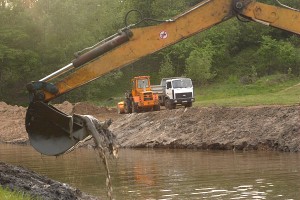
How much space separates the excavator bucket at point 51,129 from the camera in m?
12.1

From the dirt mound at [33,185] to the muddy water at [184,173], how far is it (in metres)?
1.29

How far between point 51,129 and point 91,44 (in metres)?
46.2

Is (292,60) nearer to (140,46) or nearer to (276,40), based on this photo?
(276,40)

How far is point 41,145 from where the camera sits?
1232 cm

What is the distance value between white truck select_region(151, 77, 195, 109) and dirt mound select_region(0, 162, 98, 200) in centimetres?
2366

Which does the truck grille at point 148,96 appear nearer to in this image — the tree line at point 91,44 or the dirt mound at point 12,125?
the dirt mound at point 12,125

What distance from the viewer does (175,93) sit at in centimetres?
3812

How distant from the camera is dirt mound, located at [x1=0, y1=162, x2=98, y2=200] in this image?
40.9 ft

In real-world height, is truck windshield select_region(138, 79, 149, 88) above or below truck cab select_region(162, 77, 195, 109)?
above

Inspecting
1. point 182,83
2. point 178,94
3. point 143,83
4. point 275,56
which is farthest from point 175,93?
point 275,56

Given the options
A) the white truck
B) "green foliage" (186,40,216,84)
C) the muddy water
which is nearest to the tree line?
"green foliage" (186,40,216,84)

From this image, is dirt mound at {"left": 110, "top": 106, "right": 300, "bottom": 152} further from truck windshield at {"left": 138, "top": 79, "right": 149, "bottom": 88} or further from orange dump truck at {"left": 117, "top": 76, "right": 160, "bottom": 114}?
truck windshield at {"left": 138, "top": 79, "right": 149, "bottom": 88}

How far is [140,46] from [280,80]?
37.8m

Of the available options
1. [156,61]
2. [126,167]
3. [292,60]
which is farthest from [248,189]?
[156,61]
